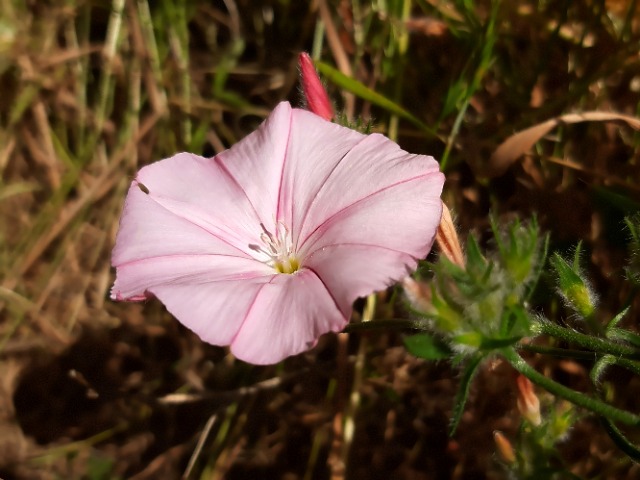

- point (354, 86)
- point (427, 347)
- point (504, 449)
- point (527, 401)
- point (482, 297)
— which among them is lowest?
point (504, 449)

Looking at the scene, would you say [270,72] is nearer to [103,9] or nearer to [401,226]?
[103,9]

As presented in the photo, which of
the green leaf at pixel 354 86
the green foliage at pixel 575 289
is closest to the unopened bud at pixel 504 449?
the green foliage at pixel 575 289

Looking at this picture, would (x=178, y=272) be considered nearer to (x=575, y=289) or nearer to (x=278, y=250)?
(x=278, y=250)

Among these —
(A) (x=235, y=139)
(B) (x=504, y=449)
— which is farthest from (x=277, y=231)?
(A) (x=235, y=139)

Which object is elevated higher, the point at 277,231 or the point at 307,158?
the point at 307,158

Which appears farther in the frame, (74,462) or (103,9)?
(103,9)

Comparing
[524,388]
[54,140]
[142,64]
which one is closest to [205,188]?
[524,388]

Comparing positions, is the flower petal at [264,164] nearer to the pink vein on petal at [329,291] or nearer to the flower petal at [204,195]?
the flower petal at [204,195]
